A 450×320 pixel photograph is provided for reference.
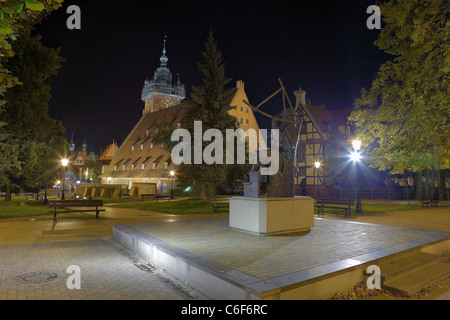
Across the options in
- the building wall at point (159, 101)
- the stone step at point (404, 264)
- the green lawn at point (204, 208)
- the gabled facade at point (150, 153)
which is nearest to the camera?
the stone step at point (404, 264)

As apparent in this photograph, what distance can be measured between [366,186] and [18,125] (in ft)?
115

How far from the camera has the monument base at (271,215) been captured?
866 centimetres

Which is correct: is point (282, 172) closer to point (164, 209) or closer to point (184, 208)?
point (184, 208)

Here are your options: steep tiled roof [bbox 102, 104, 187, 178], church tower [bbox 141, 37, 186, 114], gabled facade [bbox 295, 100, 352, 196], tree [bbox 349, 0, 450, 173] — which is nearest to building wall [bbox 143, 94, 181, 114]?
church tower [bbox 141, 37, 186, 114]

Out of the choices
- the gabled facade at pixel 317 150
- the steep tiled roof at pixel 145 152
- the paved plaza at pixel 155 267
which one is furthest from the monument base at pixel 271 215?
the steep tiled roof at pixel 145 152

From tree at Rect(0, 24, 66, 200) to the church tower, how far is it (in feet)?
270

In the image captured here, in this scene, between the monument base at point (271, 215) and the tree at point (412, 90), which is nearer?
the monument base at point (271, 215)

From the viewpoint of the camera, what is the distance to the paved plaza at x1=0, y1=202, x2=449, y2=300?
508 centimetres

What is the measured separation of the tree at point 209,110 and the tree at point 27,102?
11407 millimetres

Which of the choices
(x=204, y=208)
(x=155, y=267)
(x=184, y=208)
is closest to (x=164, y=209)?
(x=184, y=208)

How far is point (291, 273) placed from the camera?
484 centimetres

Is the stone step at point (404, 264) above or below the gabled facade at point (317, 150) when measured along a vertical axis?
below

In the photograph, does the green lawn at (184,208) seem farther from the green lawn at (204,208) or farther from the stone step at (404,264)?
the stone step at (404,264)
